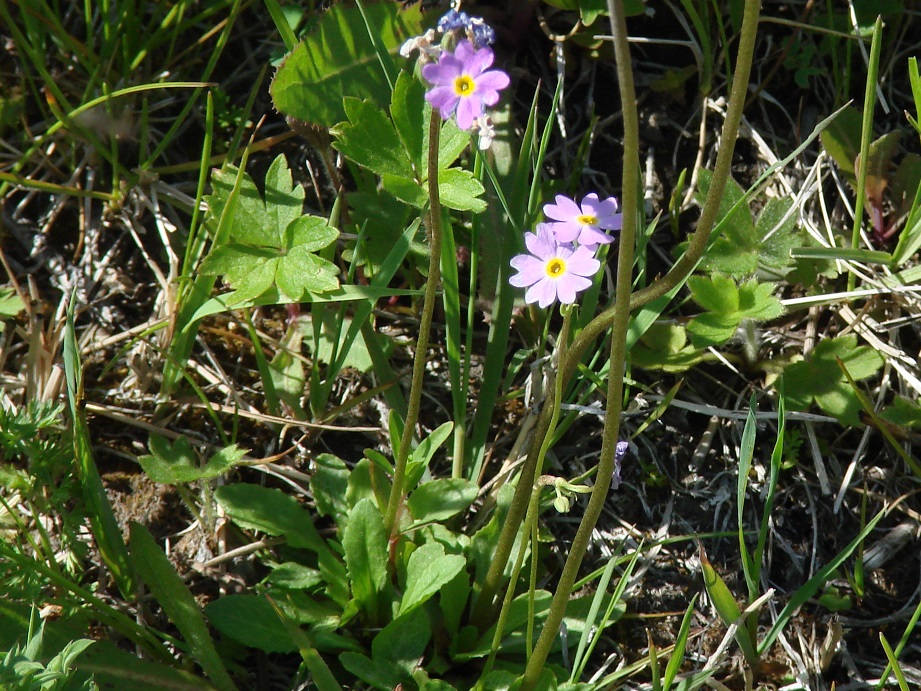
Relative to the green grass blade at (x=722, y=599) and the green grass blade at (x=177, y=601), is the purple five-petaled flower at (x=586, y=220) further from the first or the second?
the green grass blade at (x=177, y=601)

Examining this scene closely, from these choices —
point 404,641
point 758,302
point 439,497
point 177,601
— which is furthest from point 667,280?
point 177,601

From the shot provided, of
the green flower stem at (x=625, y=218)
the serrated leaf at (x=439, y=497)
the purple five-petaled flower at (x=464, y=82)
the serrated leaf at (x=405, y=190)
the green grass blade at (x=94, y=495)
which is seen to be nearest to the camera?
the green flower stem at (x=625, y=218)

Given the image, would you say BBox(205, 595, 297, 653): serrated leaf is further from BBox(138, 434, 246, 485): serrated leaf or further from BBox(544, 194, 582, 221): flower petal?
BBox(544, 194, 582, 221): flower petal

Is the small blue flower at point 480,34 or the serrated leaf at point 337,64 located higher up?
the small blue flower at point 480,34

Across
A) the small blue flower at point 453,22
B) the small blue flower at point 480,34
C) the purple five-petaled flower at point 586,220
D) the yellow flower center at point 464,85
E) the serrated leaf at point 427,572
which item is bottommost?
the serrated leaf at point 427,572

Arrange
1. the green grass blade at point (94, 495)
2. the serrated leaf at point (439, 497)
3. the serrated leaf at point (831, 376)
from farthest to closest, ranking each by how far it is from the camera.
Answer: the serrated leaf at point (831, 376) < the serrated leaf at point (439, 497) < the green grass blade at point (94, 495)

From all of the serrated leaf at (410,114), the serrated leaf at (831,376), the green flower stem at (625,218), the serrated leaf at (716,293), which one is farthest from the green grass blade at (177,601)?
the serrated leaf at (831,376)

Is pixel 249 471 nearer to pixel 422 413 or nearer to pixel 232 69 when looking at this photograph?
pixel 422 413

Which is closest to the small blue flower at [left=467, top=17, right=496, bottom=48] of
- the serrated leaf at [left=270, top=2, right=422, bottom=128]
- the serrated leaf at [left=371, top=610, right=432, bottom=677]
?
the serrated leaf at [left=270, top=2, right=422, bottom=128]
